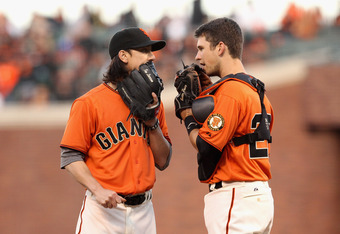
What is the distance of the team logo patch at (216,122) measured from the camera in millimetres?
3938

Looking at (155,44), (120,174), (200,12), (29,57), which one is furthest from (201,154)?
(29,57)

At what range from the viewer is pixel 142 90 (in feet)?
13.6

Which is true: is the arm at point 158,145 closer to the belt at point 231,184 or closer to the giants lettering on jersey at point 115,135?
the giants lettering on jersey at point 115,135

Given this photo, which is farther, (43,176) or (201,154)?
(43,176)

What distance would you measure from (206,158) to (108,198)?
771 mm

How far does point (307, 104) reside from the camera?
1081 cm

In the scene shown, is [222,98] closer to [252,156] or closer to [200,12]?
[252,156]

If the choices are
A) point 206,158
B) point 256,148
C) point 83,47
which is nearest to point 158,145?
point 206,158

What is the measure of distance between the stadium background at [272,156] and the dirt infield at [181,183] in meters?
0.02

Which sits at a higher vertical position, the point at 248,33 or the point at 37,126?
the point at 248,33

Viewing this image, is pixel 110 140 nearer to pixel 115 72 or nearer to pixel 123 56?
pixel 115 72

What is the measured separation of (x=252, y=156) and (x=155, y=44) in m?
1.16

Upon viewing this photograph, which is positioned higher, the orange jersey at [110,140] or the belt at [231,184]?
the orange jersey at [110,140]

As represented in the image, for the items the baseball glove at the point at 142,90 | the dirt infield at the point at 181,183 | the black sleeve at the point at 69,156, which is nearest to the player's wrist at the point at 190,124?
the baseball glove at the point at 142,90
